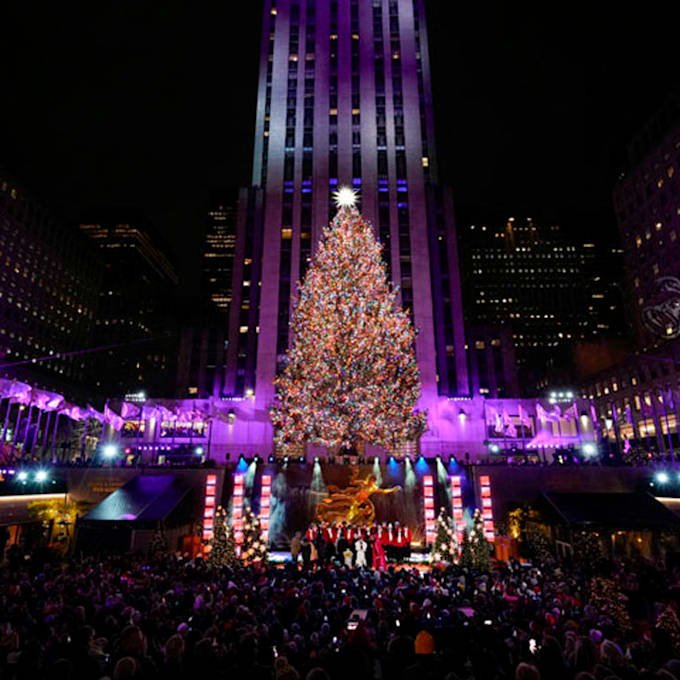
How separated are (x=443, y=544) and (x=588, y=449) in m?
17.7

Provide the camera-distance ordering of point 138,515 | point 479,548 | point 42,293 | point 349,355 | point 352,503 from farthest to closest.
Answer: point 42,293
point 349,355
point 352,503
point 138,515
point 479,548

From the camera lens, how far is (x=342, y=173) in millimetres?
51562

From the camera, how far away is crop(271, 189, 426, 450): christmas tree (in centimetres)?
3039

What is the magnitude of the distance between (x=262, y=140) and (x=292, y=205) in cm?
1243

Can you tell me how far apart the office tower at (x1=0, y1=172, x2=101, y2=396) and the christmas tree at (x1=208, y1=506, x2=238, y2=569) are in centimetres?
5450

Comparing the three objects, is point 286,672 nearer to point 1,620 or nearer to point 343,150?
point 1,620

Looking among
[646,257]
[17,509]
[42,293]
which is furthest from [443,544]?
[42,293]

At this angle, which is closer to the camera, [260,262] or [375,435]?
[375,435]

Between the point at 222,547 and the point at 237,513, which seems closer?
the point at 222,547

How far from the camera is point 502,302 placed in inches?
4946

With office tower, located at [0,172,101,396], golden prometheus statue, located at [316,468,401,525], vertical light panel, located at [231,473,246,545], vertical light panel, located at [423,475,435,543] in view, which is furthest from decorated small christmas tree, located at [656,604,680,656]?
office tower, located at [0,172,101,396]

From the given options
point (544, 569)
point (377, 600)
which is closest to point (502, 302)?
point (544, 569)

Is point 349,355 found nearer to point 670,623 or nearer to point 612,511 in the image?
point 612,511

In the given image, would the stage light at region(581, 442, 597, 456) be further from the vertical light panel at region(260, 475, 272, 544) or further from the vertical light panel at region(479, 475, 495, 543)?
the vertical light panel at region(260, 475, 272, 544)
